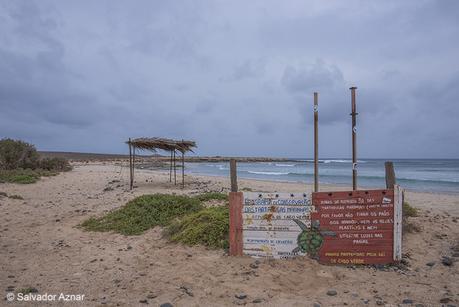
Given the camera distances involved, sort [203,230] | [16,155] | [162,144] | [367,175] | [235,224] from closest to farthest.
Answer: [235,224] < [203,230] < [162,144] < [16,155] < [367,175]

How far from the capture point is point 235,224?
6230 mm

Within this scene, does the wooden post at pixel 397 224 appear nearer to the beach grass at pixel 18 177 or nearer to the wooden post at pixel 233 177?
the wooden post at pixel 233 177

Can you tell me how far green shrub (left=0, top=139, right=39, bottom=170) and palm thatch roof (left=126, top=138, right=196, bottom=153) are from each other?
28.0 feet

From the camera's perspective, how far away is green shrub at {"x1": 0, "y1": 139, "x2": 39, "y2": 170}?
1970 cm

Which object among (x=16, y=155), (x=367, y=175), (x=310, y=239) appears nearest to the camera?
(x=310, y=239)

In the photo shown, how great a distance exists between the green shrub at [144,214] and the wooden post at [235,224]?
237 cm

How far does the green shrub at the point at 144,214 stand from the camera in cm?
809

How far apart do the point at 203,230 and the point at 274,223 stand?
4.80 ft

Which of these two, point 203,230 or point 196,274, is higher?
point 203,230

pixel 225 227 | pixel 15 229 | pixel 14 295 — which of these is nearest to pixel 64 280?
pixel 14 295

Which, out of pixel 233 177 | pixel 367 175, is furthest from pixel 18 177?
pixel 367 175

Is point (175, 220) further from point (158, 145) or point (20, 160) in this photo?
point (20, 160)

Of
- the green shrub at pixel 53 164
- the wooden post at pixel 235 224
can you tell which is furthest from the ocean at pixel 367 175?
the wooden post at pixel 235 224

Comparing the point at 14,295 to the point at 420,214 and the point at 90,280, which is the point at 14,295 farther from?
the point at 420,214
